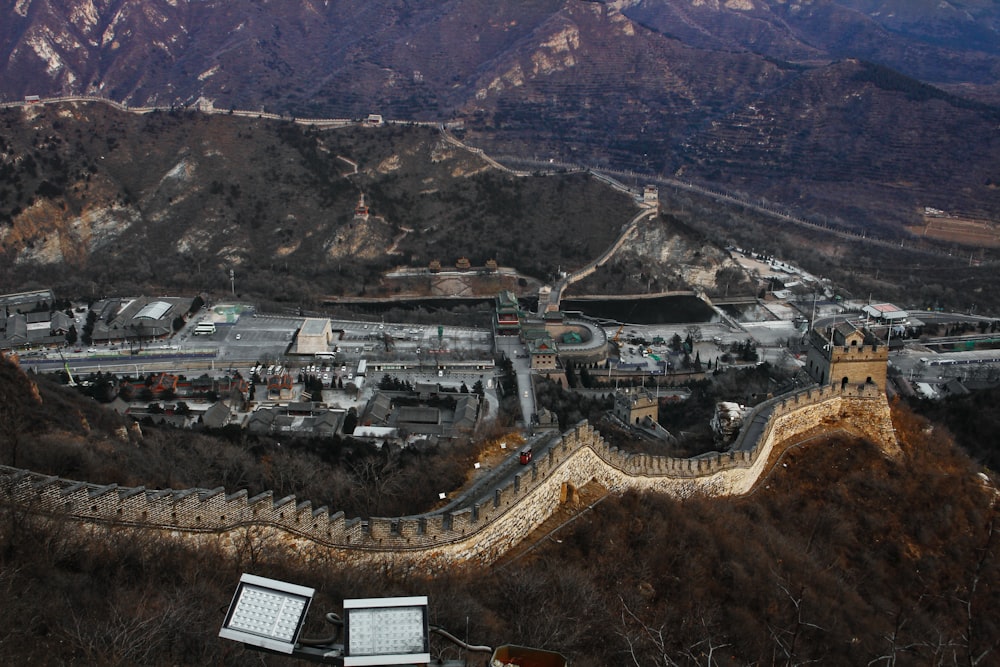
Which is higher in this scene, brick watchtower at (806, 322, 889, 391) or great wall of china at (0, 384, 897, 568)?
great wall of china at (0, 384, 897, 568)

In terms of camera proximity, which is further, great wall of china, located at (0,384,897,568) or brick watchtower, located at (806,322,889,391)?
brick watchtower, located at (806,322,889,391)

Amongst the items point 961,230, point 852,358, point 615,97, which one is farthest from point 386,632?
point 615,97

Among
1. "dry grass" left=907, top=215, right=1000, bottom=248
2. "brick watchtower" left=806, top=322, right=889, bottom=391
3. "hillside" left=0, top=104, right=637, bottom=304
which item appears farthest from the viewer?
"dry grass" left=907, top=215, right=1000, bottom=248

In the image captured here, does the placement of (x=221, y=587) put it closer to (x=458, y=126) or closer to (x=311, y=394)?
(x=311, y=394)

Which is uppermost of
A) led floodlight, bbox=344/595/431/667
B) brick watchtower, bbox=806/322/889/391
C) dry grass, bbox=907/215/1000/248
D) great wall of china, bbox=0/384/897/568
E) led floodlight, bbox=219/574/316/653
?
led floodlight, bbox=219/574/316/653

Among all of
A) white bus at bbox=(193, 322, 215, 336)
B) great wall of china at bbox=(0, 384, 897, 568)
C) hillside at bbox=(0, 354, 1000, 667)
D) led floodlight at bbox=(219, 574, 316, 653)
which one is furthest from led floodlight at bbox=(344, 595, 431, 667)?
white bus at bbox=(193, 322, 215, 336)

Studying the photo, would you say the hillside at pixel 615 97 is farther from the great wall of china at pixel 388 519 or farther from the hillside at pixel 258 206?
the great wall of china at pixel 388 519

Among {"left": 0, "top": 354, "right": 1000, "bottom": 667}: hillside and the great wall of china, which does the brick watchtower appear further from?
the great wall of china
